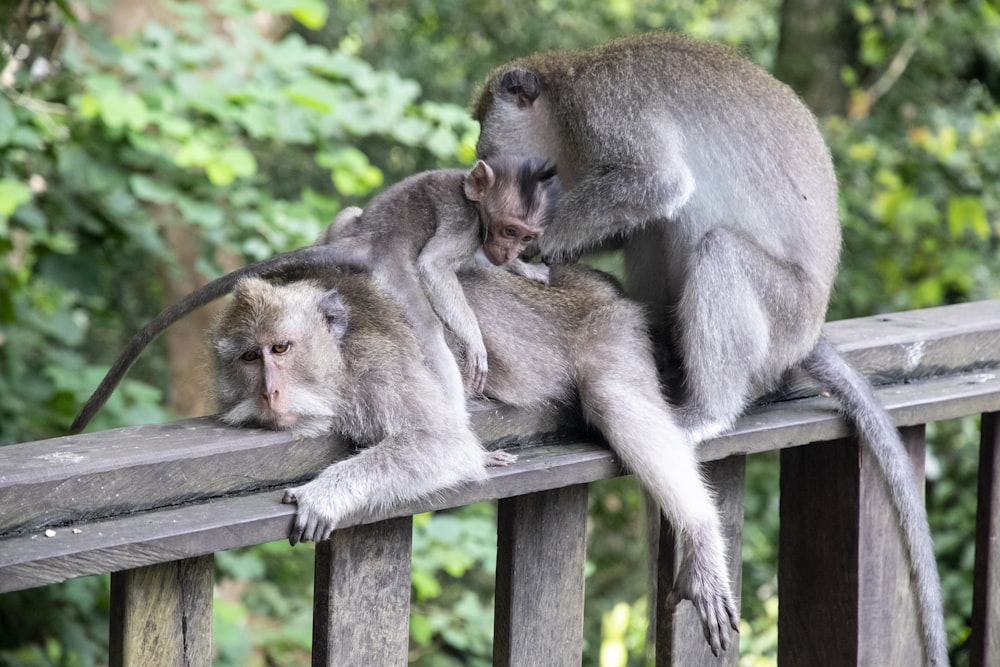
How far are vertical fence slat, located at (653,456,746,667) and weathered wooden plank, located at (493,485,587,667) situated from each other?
0.29m

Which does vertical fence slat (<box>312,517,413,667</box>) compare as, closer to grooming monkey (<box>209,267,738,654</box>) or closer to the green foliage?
grooming monkey (<box>209,267,738,654</box>)

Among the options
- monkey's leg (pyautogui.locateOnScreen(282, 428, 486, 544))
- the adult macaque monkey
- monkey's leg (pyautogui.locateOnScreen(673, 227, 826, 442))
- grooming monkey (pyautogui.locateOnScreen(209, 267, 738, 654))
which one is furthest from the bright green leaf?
monkey's leg (pyautogui.locateOnScreen(282, 428, 486, 544))

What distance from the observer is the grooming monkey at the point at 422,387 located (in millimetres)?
2002

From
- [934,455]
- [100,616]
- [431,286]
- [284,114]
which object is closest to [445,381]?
[431,286]

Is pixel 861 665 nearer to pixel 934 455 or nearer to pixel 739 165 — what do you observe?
pixel 739 165

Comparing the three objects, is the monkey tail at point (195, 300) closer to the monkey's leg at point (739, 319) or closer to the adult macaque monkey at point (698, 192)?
the adult macaque monkey at point (698, 192)

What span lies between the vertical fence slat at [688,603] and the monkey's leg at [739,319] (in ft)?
0.80

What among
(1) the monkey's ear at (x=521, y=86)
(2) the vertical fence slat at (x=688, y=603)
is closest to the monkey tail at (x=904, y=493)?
(2) the vertical fence slat at (x=688, y=603)

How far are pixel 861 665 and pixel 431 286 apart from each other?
1.16 metres

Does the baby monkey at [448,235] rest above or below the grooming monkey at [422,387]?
above

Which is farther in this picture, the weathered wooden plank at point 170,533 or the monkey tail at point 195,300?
the monkey tail at point 195,300

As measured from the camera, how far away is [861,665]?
234cm

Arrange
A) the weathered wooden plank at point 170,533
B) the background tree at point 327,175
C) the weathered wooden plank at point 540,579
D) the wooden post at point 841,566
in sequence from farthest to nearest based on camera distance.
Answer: the background tree at point 327,175 → the wooden post at point 841,566 → the weathered wooden plank at point 540,579 → the weathered wooden plank at point 170,533

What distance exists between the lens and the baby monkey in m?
2.44
